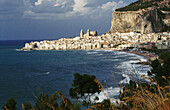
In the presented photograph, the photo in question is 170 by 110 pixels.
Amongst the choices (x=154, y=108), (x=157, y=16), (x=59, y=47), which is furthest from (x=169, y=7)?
(x=154, y=108)

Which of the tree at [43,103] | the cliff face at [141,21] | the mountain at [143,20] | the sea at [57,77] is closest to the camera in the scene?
the tree at [43,103]

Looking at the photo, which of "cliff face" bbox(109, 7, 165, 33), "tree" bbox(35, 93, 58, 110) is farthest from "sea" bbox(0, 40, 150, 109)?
"cliff face" bbox(109, 7, 165, 33)

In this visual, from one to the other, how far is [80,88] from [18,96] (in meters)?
9.12

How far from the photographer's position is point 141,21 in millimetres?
82438

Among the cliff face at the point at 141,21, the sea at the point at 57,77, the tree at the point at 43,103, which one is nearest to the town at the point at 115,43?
the cliff face at the point at 141,21

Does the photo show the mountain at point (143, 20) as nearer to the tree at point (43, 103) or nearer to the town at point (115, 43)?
the town at point (115, 43)

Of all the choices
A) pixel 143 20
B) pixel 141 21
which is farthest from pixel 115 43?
pixel 143 20

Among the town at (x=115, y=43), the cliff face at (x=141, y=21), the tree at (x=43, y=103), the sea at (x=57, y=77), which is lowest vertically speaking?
the sea at (x=57, y=77)

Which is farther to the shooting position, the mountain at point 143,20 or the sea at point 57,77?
the mountain at point 143,20

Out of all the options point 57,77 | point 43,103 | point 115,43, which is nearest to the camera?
point 43,103

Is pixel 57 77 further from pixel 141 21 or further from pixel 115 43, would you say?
pixel 141 21

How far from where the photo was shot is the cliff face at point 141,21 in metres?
82.4

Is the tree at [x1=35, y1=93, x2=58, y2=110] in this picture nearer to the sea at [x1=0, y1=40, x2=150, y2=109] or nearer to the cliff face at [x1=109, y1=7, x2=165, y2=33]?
the sea at [x1=0, y1=40, x2=150, y2=109]

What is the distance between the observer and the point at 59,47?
83062 millimetres
